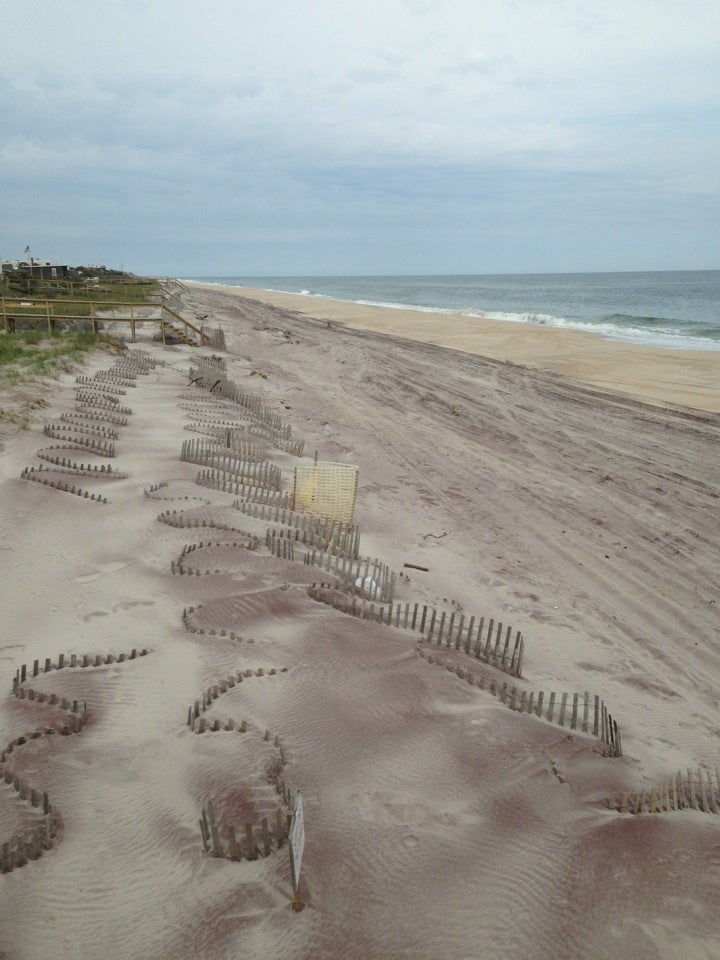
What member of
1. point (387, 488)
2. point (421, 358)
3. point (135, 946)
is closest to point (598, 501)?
point (387, 488)

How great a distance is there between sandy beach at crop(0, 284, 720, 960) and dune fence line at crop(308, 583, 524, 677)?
0.13ft

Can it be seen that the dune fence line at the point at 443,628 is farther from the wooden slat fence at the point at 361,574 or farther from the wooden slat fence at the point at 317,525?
the wooden slat fence at the point at 317,525

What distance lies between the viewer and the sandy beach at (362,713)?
9.60 feet

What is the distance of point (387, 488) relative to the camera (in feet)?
32.0

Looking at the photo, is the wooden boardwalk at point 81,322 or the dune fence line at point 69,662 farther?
the wooden boardwalk at point 81,322

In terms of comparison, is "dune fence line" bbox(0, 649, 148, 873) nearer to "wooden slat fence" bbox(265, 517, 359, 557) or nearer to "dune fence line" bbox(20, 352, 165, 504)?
"wooden slat fence" bbox(265, 517, 359, 557)

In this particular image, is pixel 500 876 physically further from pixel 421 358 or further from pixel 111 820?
pixel 421 358

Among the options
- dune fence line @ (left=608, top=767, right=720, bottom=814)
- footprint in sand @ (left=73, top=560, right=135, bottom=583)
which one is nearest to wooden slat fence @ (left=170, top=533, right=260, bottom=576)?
footprint in sand @ (left=73, top=560, right=135, bottom=583)

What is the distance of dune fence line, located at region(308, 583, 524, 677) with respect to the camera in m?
5.29

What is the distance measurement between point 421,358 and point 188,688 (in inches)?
769

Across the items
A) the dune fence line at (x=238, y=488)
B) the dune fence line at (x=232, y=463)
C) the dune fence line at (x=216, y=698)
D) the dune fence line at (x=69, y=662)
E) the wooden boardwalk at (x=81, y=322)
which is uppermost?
the wooden boardwalk at (x=81, y=322)

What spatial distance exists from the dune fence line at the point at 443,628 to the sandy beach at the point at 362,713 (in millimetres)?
40

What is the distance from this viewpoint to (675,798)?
3.76 m

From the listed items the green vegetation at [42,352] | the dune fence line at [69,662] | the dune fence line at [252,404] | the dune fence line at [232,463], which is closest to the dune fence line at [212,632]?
the dune fence line at [69,662]
